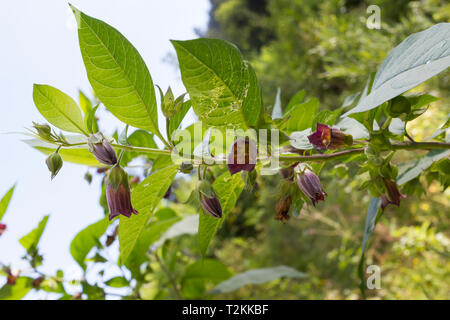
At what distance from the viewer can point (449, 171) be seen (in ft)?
0.93

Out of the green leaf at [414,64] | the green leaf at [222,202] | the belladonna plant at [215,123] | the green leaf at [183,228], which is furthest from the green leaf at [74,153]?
the green leaf at [183,228]

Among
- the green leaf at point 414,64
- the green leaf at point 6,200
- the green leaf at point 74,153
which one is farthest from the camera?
the green leaf at point 6,200

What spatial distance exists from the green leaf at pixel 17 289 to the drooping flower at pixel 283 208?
1.51 feet

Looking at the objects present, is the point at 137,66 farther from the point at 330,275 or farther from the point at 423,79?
the point at 330,275

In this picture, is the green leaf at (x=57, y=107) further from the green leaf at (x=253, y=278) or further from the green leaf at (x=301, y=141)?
the green leaf at (x=253, y=278)

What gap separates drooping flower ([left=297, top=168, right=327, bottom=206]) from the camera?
0.78ft

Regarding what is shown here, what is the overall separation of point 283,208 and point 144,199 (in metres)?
0.11

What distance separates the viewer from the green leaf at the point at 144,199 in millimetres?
259

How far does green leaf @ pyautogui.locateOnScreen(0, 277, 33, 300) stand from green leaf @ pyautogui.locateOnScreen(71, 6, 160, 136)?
0.42m

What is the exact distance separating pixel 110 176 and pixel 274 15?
4392mm

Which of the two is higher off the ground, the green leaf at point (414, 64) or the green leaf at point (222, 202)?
the green leaf at point (414, 64)

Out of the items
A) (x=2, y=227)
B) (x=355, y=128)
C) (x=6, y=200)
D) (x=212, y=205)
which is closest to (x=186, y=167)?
(x=212, y=205)

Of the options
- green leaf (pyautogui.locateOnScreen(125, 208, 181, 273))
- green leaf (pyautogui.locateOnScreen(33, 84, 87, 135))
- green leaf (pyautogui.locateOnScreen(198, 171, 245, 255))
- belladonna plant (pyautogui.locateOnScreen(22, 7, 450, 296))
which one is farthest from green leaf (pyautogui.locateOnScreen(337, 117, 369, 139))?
green leaf (pyautogui.locateOnScreen(125, 208, 181, 273))
